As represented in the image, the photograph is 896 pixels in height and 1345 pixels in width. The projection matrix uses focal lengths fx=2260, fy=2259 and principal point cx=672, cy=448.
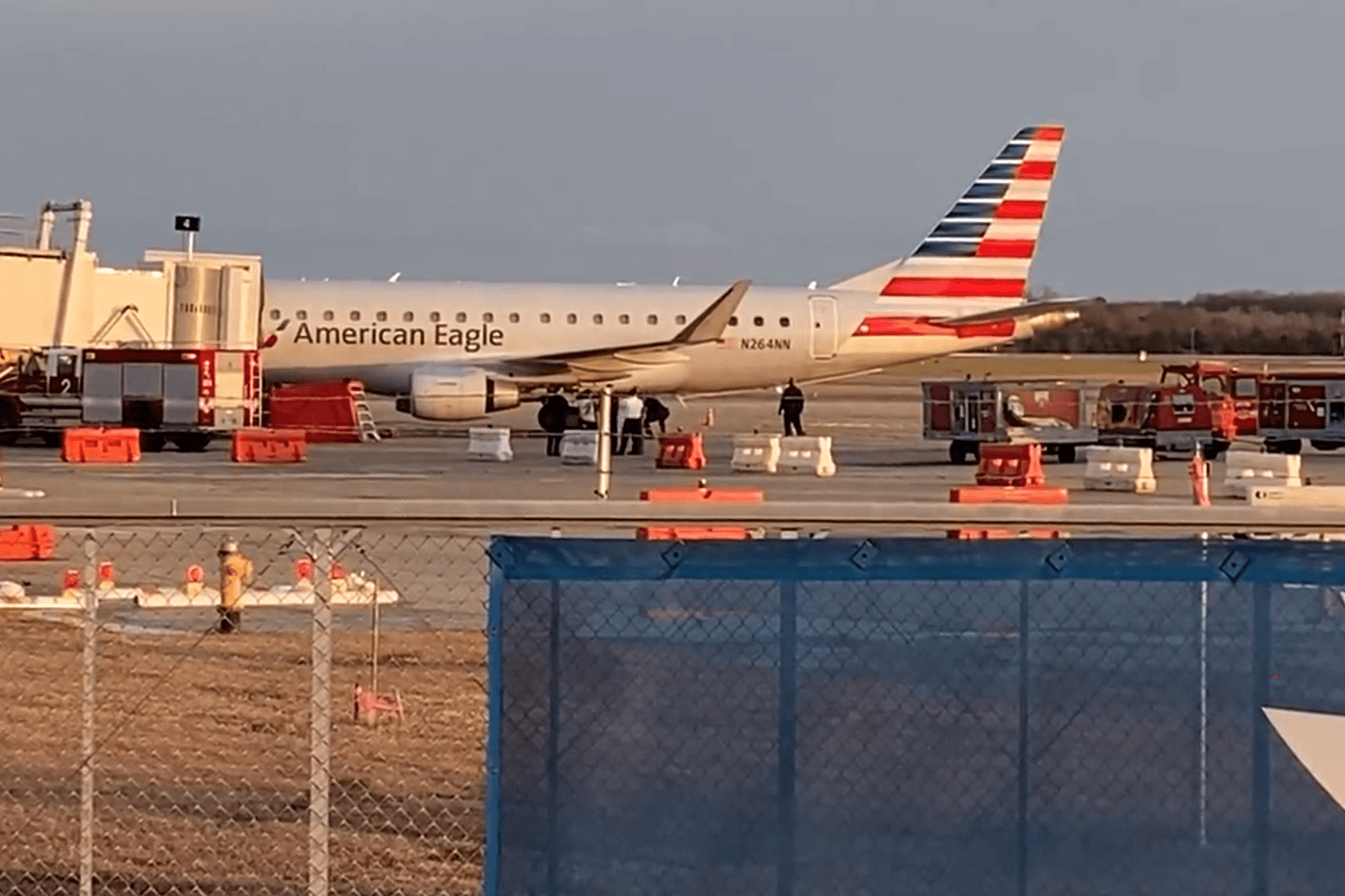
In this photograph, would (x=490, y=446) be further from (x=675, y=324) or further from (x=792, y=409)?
(x=675, y=324)

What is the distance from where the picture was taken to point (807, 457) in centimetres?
3253

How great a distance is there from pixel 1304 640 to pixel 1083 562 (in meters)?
0.62

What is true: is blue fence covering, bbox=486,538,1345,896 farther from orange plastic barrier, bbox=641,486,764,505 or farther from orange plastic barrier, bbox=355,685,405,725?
orange plastic barrier, bbox=355,685,405,725

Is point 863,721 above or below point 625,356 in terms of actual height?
below

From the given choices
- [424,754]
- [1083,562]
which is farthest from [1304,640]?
[424,754]

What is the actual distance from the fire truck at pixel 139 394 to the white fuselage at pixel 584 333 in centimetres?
587

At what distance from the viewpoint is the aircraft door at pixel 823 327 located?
4697 cm

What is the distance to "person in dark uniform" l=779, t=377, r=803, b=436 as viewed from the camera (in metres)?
42.3

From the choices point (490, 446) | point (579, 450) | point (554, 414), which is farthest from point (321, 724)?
point (554, 414)

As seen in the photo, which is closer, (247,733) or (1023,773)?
(1023,773)

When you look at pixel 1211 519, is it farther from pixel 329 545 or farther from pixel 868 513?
pixel 329 545

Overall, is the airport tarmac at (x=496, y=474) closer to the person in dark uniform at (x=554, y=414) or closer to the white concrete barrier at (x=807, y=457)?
the white concrete barrier at (x=807, y=457)

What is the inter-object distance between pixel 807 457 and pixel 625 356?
12034 mm

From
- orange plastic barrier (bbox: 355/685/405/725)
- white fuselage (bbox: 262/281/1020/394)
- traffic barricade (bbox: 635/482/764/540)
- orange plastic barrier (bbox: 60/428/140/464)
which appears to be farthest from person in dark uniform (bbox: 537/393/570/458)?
traffic barricade (bbox: 635/482/764/540)
